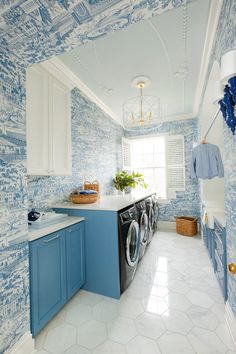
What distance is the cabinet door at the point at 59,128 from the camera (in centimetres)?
184

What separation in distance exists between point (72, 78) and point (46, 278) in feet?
7.75

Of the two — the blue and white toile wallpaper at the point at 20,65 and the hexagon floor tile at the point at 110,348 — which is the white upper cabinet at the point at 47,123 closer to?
the blue and white toile wallpaper at the point at 20,65

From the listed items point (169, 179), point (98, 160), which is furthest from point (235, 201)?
point (169, 179)

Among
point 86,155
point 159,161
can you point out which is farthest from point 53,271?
point 159,161

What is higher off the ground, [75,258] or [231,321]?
[75,258]

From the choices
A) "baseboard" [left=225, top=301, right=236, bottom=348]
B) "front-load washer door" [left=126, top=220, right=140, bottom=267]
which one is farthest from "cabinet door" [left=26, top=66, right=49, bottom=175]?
"baseboard" [left=225, top=301, right=236, bottom=348]

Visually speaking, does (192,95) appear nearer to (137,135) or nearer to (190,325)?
(137,135)

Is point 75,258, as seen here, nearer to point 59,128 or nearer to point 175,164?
point 59,128

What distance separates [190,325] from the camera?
146cm

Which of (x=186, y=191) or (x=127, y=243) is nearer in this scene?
(x=127, y=243)

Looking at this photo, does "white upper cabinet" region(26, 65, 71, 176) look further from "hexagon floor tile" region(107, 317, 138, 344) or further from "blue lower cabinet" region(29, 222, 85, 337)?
"hexagon floor tile" region(107, 317, 138, 344)

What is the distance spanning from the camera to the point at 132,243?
2.14 meters

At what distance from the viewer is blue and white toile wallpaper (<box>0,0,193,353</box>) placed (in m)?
0.89

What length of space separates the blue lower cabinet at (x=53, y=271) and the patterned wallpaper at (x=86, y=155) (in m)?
0.56
